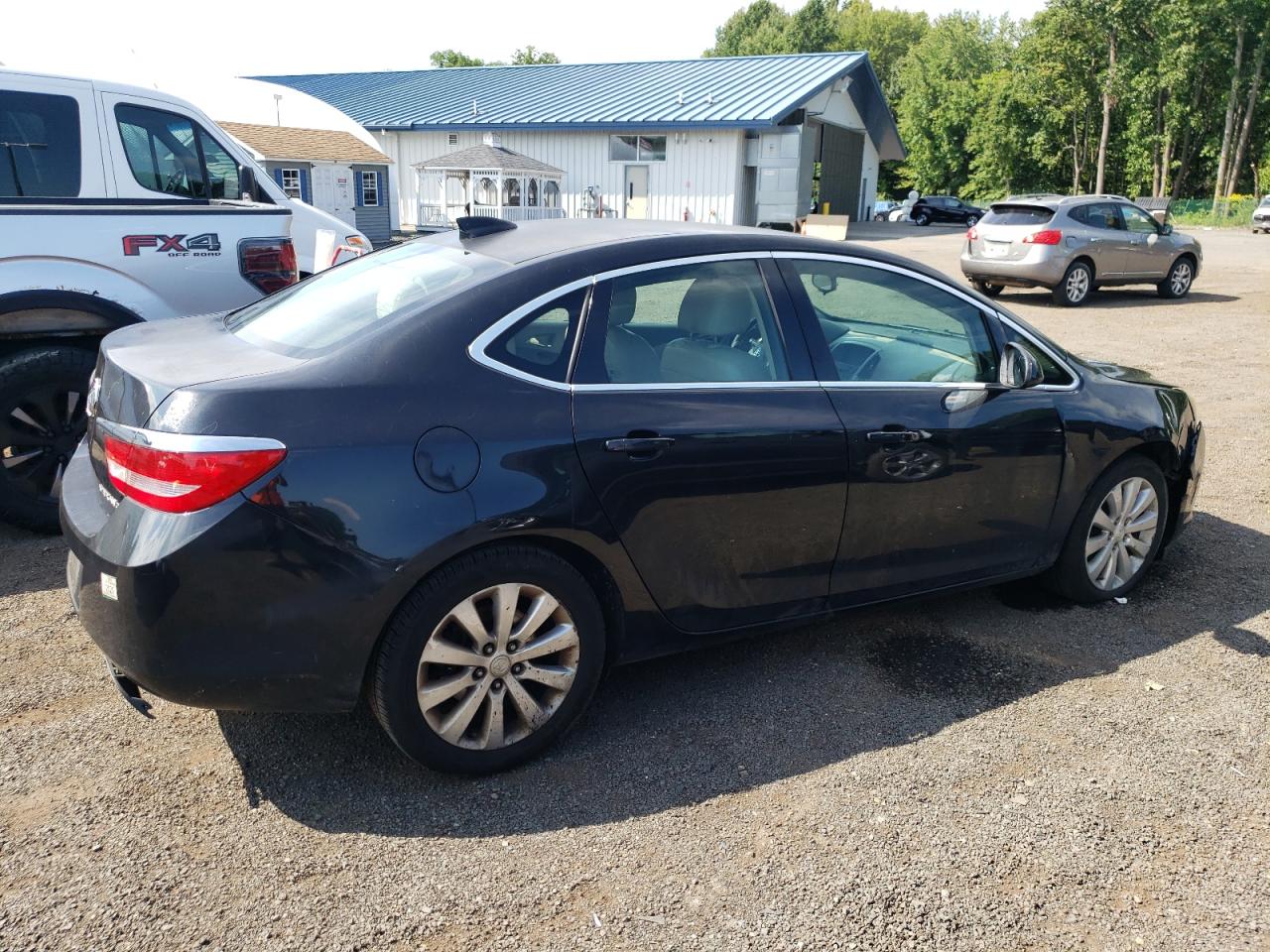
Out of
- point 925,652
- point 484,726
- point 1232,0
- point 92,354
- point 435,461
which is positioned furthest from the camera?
point 1232,0

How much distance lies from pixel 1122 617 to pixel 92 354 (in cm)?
515

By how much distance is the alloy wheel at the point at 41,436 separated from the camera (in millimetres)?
5242

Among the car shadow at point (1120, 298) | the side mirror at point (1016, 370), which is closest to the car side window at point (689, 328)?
the side mirror at point (1016, 370)

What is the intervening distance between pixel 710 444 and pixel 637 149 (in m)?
34.1

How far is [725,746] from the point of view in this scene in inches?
139

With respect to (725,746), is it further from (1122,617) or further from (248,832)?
(1122,617)

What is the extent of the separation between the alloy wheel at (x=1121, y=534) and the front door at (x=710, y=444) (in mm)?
1575

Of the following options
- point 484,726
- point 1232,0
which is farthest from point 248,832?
point 1232,0

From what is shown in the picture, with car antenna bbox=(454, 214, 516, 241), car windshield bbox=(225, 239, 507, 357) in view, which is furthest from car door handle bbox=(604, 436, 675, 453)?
car antenna bbox=(454, 214, 516, 241)

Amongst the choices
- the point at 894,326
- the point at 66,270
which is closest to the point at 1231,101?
the point at 894,326

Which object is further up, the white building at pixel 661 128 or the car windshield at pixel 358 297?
the white building at pixel 661 128

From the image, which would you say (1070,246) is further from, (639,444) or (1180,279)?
(639,444)

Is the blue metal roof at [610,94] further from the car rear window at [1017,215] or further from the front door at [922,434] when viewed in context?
the front door at [922,434]

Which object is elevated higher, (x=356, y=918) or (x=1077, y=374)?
(x=1077, y=374)
